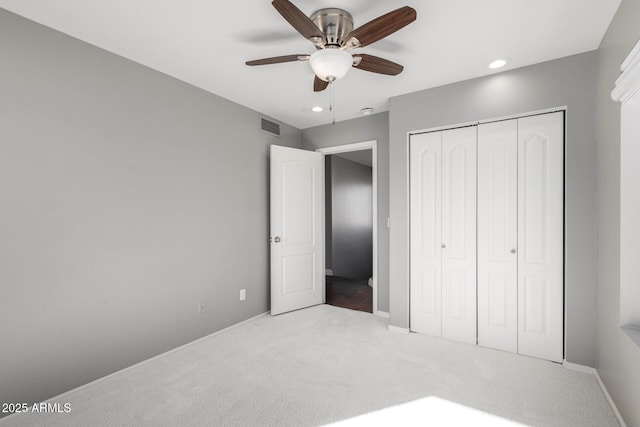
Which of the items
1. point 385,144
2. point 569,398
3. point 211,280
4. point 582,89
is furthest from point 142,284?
point 582,89

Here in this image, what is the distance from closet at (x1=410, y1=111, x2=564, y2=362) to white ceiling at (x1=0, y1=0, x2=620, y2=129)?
0.61 m

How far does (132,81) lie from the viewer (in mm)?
2391

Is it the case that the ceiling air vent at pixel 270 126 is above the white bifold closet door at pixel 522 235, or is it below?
above

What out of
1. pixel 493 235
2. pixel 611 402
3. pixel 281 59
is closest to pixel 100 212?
pixel 281 59

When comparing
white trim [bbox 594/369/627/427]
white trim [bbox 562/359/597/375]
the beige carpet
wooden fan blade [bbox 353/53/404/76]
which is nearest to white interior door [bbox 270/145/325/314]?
the beige carpet

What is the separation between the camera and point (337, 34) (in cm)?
186

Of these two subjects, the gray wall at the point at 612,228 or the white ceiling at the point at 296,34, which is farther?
the white ceiling at the point at 296,34

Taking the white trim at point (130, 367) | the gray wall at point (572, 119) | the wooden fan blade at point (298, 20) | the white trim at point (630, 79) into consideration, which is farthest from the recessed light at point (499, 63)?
the white trim at point (130, 367)

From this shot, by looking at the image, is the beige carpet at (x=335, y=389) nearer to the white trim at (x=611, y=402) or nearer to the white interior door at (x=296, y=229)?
the white trim at (x=611, y=402)

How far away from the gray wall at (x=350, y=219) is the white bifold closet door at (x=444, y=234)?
317 centimetres

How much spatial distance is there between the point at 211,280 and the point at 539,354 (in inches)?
121

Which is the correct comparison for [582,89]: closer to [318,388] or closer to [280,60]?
[280,60]

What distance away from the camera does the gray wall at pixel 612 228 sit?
62.1 inches

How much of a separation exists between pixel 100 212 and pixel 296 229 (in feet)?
6.97
